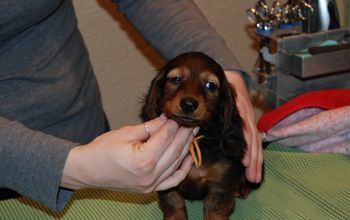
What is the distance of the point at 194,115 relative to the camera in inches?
35.3

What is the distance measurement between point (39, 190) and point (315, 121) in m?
0.72

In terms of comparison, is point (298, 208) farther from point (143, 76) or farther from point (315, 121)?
point (143, 76)

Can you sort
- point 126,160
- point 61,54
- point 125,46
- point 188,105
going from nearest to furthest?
point 126,160, point 188,105, point 61,54, point 125,46

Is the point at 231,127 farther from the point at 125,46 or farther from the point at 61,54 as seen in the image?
the point at 125,46

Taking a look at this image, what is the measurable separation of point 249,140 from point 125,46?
3.70ft

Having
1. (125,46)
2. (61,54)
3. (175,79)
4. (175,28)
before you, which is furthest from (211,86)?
(125,46)

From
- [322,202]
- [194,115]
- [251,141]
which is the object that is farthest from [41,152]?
[322,202]

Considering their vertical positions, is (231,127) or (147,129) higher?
(147,129)

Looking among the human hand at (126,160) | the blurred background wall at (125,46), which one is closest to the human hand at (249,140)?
the human hand at (126,160)

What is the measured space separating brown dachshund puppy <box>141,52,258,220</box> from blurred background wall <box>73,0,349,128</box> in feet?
3.29

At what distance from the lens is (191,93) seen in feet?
3.05

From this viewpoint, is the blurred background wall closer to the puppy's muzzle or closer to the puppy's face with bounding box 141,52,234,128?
the puppy's face with bounding box 141,52,234,128

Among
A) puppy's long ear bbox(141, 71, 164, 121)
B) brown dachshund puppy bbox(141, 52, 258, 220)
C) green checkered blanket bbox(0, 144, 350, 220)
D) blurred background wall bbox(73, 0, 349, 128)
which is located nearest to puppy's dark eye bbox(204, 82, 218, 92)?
brown dachshund puppy bbox(141, 52, 258, 220)

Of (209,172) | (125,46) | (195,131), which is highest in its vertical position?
(195,131)
